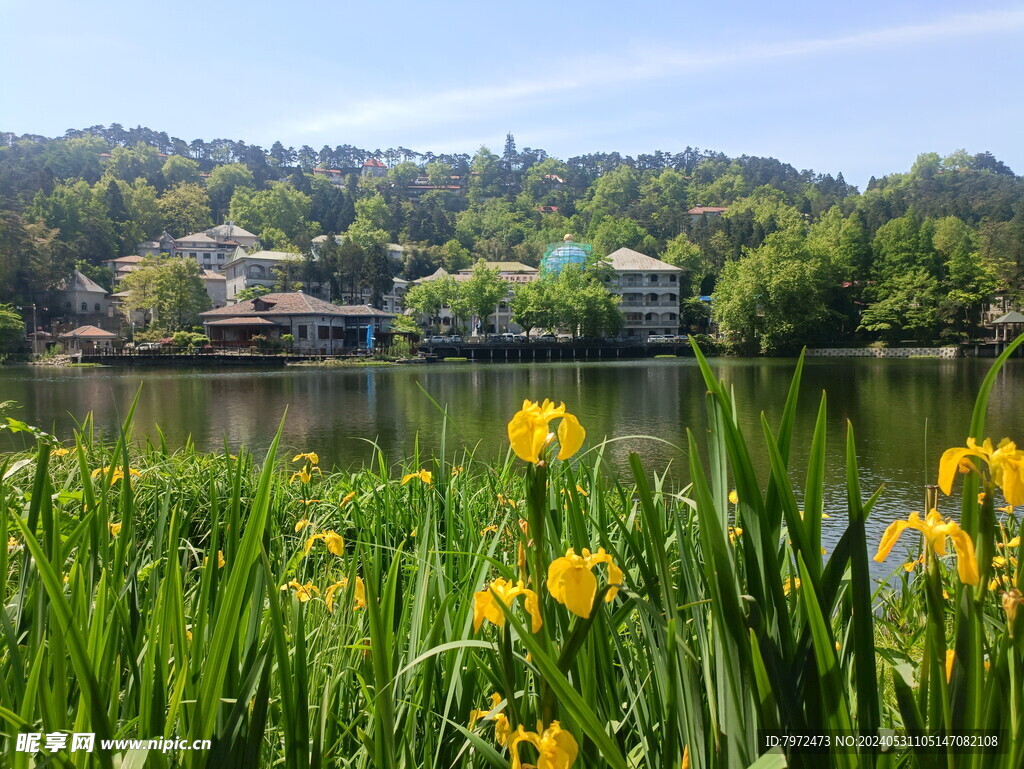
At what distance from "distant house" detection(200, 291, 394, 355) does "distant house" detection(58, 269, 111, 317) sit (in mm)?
12177

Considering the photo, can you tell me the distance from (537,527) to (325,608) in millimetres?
1053

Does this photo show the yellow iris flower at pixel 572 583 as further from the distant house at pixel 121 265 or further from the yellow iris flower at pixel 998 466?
the distant house at pixel 121 265

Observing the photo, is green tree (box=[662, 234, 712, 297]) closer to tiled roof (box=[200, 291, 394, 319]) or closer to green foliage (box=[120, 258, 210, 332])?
tiled roof (box=[200, 291, 394, 319])

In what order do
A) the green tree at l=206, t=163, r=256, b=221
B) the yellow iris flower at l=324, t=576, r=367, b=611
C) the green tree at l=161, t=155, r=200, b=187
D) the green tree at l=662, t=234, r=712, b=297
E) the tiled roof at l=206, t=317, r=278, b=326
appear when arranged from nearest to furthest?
Result: the yellow iris flower at l=324, t=576, r=367, b=611
the tiled roof at l=206, t=317, r=278, b=326
the green tree at l=662, t=234, r=712, b=297
the green tree at l=206, t=163, r=256, b=221
the green tree at l=161, t=155, r=200, b=187

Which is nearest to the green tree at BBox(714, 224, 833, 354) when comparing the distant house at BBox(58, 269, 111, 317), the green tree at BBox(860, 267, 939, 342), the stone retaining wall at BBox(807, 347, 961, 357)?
the stone retaining wall at BBox(807, 347, 961, 357)

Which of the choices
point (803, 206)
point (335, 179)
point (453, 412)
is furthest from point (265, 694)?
point (335, 179)

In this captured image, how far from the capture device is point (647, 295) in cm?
4891

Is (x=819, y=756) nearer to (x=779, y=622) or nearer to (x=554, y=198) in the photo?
(x=779, y=622)

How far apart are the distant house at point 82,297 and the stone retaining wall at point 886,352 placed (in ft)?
147

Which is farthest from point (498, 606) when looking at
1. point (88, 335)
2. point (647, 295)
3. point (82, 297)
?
point (82, 297)

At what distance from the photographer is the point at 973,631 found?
54 cm

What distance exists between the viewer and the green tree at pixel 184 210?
2761 inches

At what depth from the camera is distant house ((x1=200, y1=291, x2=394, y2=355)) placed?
38.5 meters

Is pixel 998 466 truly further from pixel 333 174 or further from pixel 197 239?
pixel 333 174
